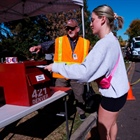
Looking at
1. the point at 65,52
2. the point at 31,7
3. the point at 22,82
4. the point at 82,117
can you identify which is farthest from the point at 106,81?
the point at 31,7

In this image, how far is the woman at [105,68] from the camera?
1708 millimetres

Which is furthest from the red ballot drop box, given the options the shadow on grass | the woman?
the shadow on grass

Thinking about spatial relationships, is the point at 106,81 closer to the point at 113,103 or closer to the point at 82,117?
the point at 113,103

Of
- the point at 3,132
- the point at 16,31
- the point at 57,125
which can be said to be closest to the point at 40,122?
Result: the point at 57,125

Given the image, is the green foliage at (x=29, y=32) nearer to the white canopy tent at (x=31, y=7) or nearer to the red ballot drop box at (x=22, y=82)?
the white canopy tent at (x=31, y=7)

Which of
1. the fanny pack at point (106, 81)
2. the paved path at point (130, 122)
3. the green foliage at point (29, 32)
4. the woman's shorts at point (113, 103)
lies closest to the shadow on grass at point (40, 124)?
the paved path at point (130, 122)

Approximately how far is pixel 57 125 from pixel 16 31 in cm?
1347

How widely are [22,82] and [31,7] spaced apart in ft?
11.5

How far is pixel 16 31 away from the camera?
16.2 m

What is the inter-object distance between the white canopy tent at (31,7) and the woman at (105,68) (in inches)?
98.3

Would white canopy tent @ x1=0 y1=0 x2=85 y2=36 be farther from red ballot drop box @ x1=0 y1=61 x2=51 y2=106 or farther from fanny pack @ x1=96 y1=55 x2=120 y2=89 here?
fanny pack @ x1=96 y1=55 x2=120 y2=89

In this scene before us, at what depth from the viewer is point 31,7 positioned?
5160mm

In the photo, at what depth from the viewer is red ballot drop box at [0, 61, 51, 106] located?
205cm

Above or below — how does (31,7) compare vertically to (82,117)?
above
